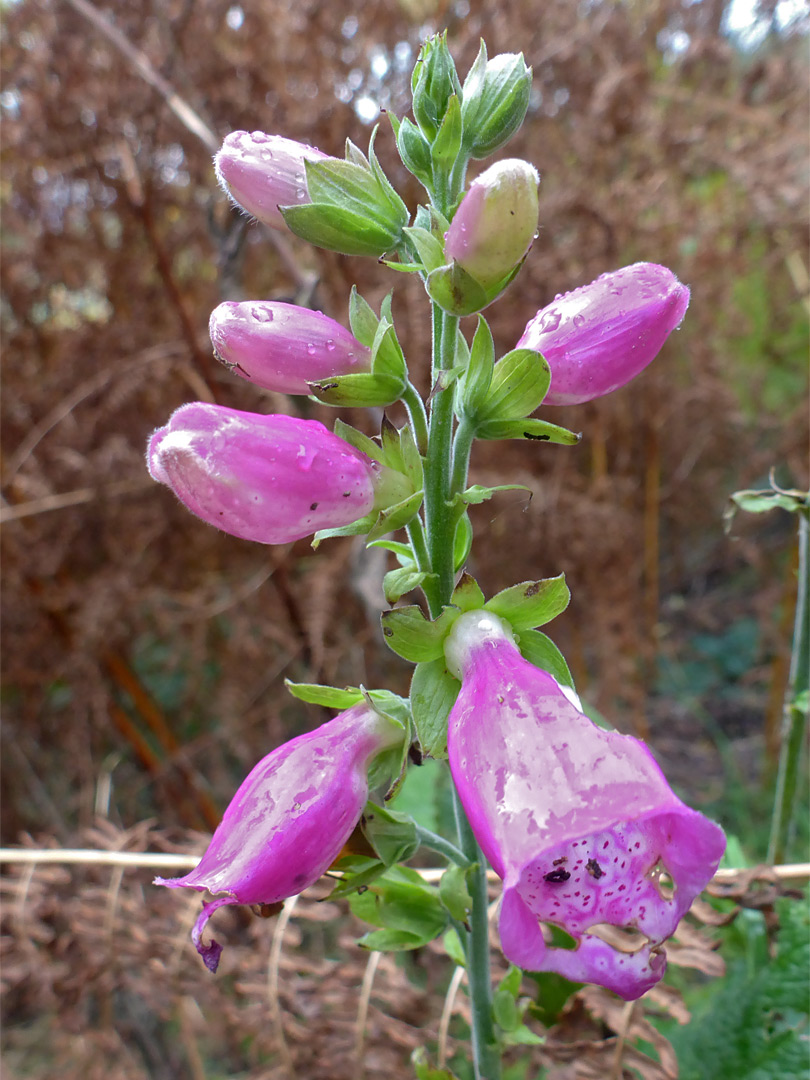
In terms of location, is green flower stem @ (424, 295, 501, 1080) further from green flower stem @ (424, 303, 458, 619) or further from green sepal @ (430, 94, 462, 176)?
green sepal @ (430, 94, 462, 176)

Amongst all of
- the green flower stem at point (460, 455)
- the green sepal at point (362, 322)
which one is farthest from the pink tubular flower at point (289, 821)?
the green sepal at point (362, 322)

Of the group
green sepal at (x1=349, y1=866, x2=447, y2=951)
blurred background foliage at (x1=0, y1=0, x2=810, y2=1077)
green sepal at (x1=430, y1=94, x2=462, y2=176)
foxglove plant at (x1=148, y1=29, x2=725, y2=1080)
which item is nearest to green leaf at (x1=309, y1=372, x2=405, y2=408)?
foxglove plant at (x1=148, y1=29, x2=725, y2=1080)

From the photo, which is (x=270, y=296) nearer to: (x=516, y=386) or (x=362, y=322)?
(x=362, y=322)

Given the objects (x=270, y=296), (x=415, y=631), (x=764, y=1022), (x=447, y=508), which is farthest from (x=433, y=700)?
(x=270, y=296)

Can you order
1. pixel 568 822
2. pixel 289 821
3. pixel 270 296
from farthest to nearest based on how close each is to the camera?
pixel 270 296, pixel 289 821, pixel 568 822

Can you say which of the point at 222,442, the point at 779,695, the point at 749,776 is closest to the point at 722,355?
the point at 779,695

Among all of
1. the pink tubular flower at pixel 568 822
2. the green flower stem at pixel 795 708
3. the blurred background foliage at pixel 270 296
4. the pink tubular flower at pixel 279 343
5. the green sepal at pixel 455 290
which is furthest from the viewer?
the blurred background foliage at pixel 270 296

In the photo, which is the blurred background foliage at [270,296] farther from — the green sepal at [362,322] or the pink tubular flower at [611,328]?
the pink tubular flower at [611,328]
